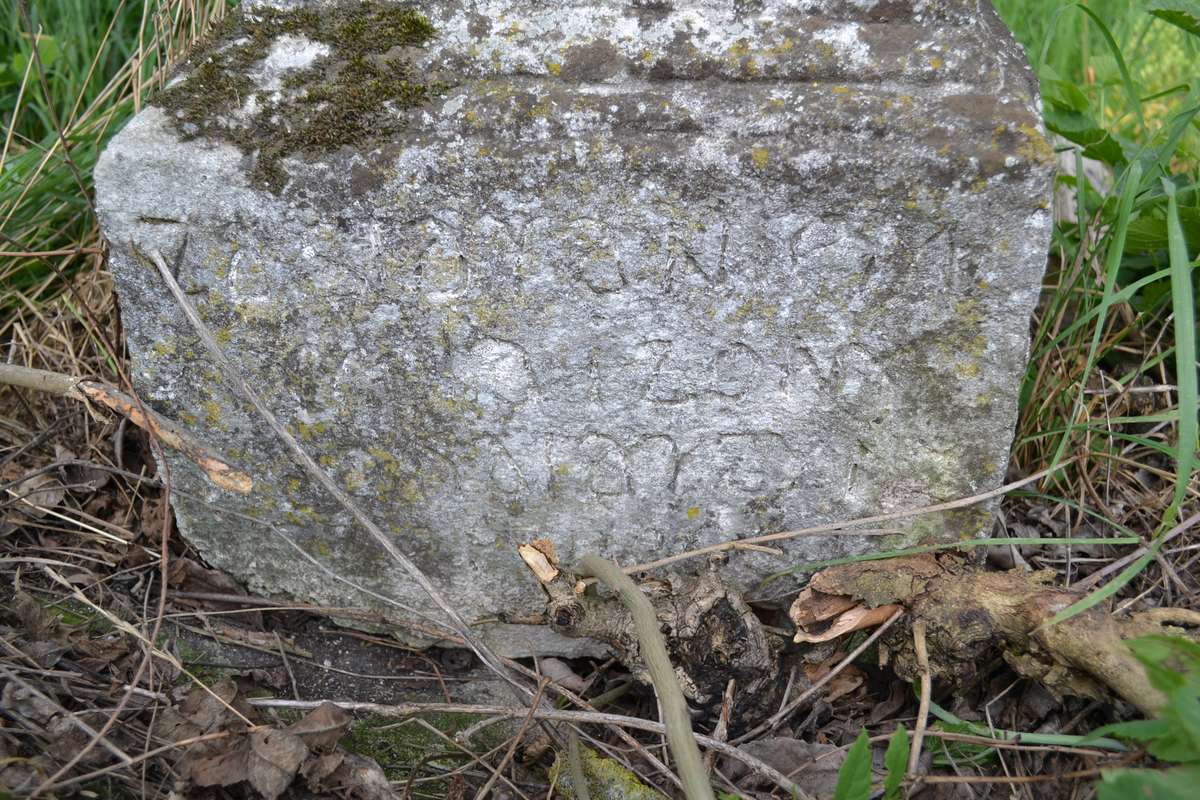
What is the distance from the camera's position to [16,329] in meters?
2.43

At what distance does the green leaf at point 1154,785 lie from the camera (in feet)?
3.81

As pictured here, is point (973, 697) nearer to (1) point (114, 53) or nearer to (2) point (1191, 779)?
(2) point (1191, 779)

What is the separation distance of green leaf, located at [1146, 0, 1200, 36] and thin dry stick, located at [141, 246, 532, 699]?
1760 millimetres

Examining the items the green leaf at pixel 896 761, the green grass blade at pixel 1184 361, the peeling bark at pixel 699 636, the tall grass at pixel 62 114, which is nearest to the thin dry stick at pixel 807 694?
the peeling bark at pixel 699 636

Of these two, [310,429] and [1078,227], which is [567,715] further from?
[1078,227]

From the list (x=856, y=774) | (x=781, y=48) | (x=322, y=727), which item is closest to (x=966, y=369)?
(x=781, y=48)

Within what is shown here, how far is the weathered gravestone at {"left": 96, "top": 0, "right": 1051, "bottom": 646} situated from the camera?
1.63 meters

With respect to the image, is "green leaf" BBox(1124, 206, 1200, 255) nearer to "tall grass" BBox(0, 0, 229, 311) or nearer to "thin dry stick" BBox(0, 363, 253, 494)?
"thin dry stick" BBox(0, 363, 253, 494)

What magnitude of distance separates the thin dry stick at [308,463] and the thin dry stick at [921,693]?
0.68 metres

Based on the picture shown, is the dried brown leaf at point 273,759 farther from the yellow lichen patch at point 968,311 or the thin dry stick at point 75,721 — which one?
the yellow lichen patch at point 968,311

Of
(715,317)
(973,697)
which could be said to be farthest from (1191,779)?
(715,317)

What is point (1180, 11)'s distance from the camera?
6.17 ft

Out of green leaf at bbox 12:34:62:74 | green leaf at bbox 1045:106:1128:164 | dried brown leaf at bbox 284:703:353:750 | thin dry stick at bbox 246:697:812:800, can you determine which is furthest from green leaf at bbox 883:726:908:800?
green leaf at bbox 12:34:62:74

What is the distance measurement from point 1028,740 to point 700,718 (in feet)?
1.84
